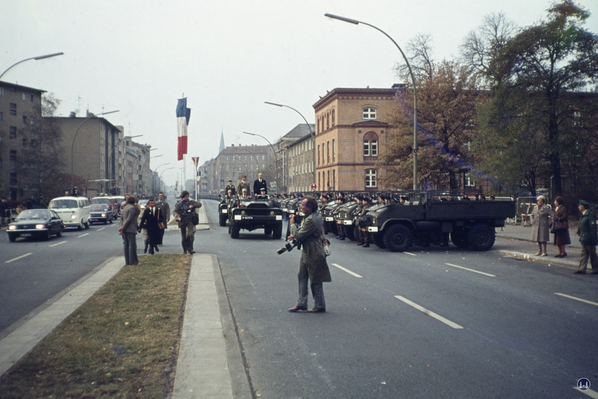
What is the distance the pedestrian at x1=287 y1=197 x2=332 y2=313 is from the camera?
7.81m

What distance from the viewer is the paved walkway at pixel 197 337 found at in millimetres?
4648

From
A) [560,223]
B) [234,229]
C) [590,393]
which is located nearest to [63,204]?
[234,229]

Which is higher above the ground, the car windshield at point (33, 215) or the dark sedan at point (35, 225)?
the car windshield at point (33, 215)

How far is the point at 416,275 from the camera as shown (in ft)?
38.8

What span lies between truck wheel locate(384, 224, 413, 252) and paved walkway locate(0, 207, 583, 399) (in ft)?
22.3

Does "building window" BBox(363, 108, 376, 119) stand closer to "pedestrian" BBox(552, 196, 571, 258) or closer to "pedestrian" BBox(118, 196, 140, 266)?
"pedestrian" BBox(552, 196, 571, 258)

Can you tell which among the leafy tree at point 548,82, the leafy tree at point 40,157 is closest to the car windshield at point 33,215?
the leafy tree at point 548,82

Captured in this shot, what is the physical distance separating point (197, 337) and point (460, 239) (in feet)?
45.7

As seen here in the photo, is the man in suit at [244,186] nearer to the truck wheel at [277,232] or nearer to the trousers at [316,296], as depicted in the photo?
the truck wheel at [277,232]

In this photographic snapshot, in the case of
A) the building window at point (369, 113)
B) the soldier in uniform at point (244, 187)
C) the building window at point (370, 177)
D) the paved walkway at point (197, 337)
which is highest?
the building window at point (369, 113)

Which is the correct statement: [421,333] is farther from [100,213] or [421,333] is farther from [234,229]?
[100,213]

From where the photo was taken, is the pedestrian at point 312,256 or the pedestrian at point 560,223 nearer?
the pedestrian at point 312,256

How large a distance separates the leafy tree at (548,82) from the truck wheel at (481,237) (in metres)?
15.1

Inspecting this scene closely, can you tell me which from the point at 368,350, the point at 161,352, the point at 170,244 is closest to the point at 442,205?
the point at 170,244
